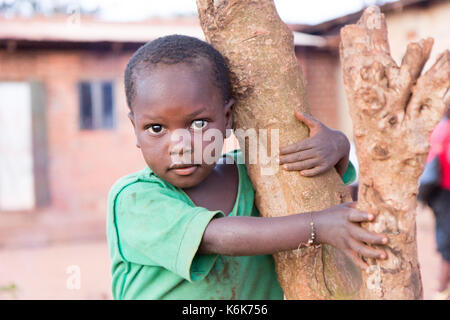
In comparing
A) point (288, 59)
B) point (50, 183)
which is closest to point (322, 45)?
point (50, 183)

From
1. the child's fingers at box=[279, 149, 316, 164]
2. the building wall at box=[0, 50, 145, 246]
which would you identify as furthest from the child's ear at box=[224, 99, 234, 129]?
the building wall at box=[0, 50, 145, 246]

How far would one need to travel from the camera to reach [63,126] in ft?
29.1

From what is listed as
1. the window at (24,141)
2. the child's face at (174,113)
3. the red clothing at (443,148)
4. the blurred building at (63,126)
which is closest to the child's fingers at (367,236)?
the child's face at (174,113)

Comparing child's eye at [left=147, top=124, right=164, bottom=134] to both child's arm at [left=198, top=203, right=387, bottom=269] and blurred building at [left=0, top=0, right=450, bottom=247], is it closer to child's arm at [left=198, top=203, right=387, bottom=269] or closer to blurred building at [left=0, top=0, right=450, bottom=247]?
child's arm at [left=198, top=203, right=387, bottom=269]

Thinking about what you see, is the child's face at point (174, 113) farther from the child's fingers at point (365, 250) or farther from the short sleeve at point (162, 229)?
the child's fingers at point (365, 250)

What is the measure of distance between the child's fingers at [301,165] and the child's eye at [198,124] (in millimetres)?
270

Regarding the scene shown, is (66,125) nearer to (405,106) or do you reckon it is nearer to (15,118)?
(15,118)

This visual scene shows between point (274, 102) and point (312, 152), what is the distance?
19 cm

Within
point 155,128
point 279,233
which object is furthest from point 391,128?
point 155,128

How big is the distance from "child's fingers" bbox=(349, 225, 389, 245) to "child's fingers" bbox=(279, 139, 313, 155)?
36 cm

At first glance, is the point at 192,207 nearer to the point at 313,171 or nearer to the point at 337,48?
the point at 313,171

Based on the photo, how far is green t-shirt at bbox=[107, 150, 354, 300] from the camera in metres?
1.31

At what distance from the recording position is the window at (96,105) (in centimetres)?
899

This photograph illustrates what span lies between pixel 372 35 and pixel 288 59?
0.47 m
